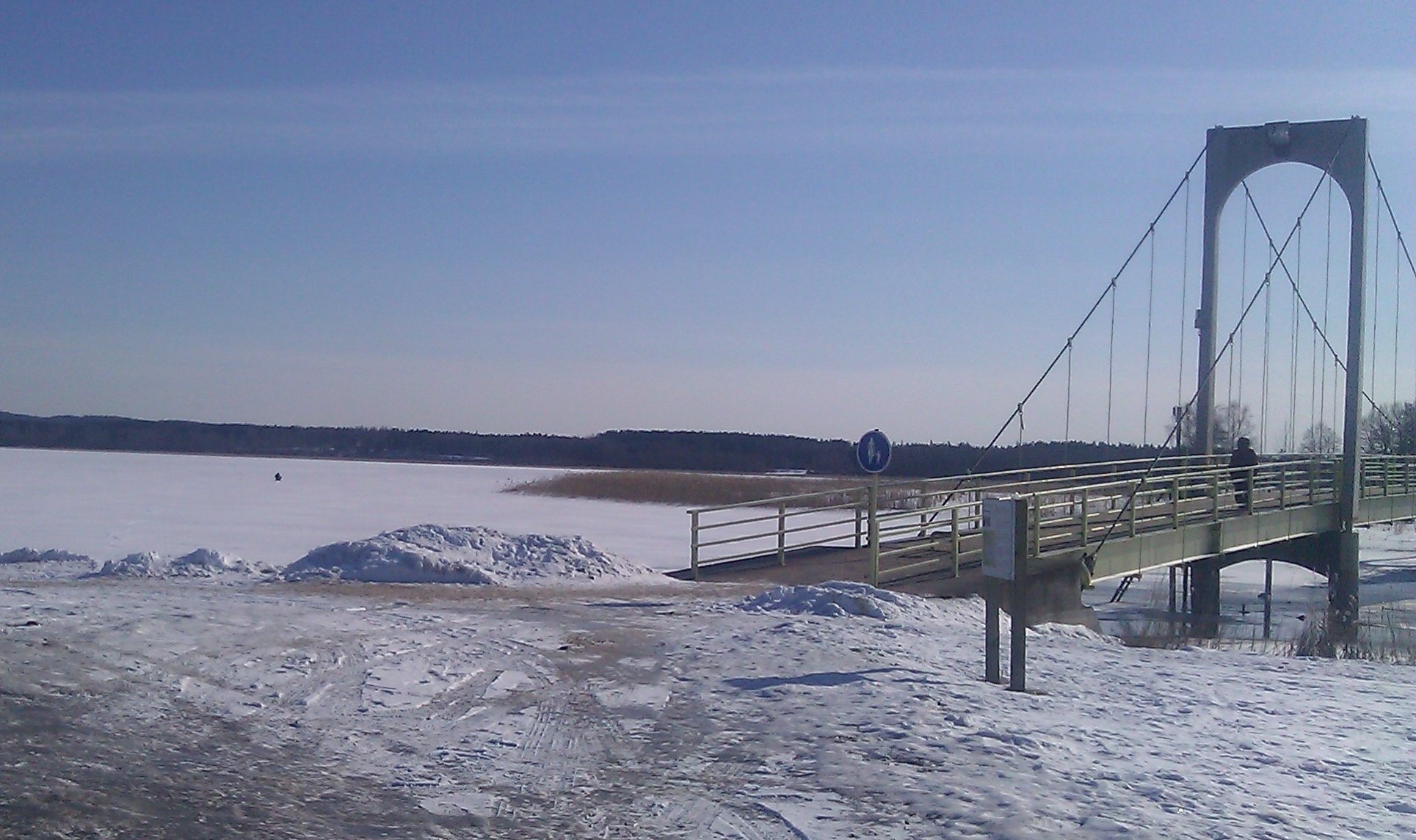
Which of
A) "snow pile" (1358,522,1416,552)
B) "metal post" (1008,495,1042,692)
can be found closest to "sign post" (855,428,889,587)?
"metal post" (1008,495,1042,692)

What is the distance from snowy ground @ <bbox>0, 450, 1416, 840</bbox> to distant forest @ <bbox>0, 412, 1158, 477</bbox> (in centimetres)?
6366

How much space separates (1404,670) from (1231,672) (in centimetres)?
312

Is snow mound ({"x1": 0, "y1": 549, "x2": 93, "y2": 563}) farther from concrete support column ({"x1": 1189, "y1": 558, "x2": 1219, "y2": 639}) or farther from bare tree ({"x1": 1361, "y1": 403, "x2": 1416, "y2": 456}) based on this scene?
bare tree ({"x1": 1361, "y1": 403, "x2": 1416, "y2": 456})

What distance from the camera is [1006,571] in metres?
10.6

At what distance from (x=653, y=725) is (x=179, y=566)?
37.3 ft

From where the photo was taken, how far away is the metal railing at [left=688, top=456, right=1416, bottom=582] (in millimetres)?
18312

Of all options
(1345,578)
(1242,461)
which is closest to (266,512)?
(1242,461)

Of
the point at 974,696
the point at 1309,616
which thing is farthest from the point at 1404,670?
the point at 1309,616

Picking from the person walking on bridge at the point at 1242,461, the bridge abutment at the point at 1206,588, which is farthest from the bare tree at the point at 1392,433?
the person walking on bridge at the point at 1242,461

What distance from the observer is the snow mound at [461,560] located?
1767 centimetres

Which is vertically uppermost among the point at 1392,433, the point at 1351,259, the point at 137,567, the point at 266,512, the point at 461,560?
the point at 1351,259

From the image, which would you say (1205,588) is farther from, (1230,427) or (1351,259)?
(1230,427)

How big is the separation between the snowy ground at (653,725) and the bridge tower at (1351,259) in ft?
46.7

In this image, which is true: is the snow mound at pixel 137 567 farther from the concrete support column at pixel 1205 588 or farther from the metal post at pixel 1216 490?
the concrete support column at pixel 1205 588
